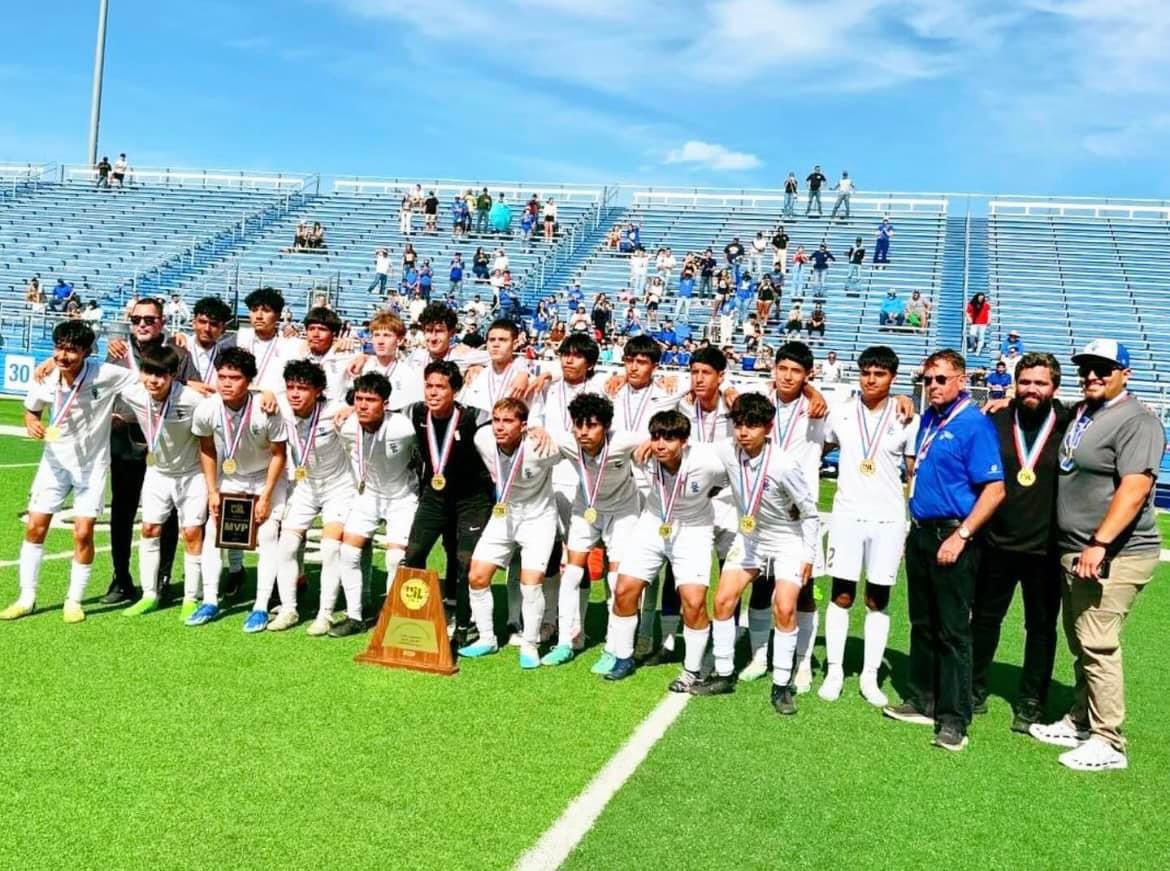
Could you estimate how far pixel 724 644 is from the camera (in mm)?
6234

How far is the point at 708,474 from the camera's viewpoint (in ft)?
20.3

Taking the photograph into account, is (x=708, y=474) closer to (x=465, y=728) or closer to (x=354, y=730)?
(x=465, y=728)

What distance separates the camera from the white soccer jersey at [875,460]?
6129 millimetres

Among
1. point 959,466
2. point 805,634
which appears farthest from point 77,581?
point 959,466

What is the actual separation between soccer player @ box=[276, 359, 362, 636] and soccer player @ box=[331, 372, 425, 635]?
107 millimetres

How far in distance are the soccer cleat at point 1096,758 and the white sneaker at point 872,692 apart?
107 cm

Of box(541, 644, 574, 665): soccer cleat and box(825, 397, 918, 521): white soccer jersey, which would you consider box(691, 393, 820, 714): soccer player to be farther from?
box(541, 644, 574, 665): soccer cleat

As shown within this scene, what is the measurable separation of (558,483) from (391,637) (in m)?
1.74

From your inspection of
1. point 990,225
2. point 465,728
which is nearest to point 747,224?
point 990,225

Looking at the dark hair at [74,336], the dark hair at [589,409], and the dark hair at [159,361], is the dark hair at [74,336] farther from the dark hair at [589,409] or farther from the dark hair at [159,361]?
the dark hair at [589,409]

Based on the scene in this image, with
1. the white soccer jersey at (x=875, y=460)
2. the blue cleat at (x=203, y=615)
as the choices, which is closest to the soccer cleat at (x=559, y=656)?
the white soccer jersey at (x=875, y=460)

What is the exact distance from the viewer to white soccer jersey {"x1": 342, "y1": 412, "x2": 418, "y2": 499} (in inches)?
277

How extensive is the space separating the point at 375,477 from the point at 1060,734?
4.56m

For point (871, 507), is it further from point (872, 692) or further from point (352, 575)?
point (352, 575)
